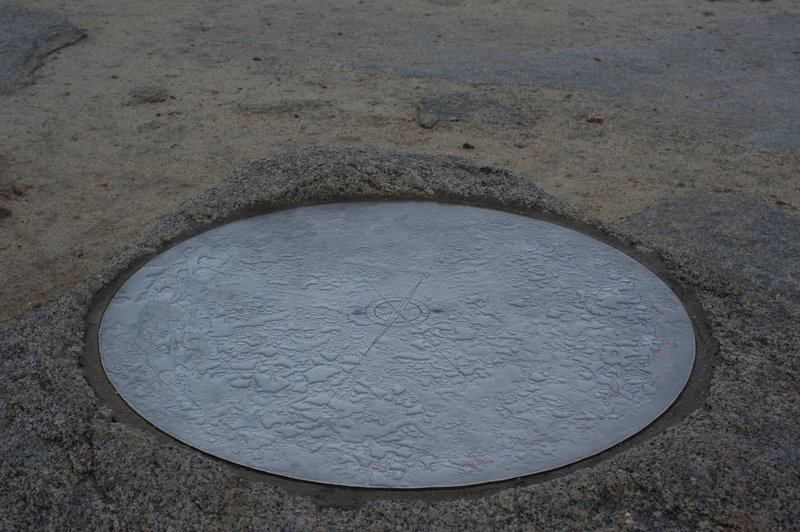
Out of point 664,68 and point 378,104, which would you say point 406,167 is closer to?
point 378,104

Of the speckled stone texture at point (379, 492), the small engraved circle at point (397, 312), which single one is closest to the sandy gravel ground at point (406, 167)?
the speckled stone texture at point (379, 492)

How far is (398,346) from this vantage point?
8.18ft

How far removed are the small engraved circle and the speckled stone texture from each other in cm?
Result: 67

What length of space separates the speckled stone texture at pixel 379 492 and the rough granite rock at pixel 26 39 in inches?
Answer: 129

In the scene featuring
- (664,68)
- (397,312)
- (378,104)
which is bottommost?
(664,68)

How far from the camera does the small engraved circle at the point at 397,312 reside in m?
2.60

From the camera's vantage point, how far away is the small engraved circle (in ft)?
8.54

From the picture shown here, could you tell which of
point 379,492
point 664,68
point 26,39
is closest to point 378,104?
point 664,68

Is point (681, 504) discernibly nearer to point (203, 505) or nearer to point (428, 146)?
point (203, 505)

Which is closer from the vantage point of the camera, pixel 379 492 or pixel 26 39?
pixel 379 492

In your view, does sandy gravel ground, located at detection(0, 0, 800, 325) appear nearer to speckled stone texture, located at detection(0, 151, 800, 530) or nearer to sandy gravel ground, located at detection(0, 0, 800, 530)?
sandy gravel ground, located at detection(0, 0, 800, 530)

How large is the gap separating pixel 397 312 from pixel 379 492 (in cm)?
71

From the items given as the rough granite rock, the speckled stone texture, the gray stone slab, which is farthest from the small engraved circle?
the rough granite rock

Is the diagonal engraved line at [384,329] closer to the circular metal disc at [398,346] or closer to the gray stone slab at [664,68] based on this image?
the circular metal disc at [398,346]
